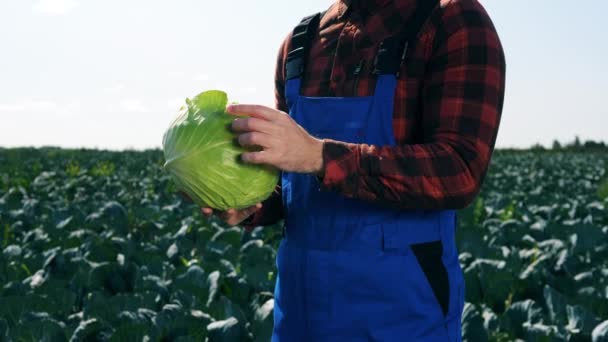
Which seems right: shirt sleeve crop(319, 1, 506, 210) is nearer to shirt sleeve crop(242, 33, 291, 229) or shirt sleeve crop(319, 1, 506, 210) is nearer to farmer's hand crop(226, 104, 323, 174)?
farmer's hand crop(226, 104, 323, 174)

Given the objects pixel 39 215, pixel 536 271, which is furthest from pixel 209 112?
pixel 39 215

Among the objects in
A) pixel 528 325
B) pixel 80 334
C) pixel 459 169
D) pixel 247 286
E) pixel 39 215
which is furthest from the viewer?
pixel 39 215

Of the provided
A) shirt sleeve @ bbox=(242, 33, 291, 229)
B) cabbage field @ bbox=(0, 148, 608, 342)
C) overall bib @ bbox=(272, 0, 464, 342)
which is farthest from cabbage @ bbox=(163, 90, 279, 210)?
cabbage field @ bbox=(0, 148, 608, 342)

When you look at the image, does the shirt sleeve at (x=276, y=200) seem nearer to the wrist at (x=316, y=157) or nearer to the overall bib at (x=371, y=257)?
the overall bib at (x=371, y=257)

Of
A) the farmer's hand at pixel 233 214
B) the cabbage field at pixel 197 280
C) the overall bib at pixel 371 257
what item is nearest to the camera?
the overall bib at pixel 371 257

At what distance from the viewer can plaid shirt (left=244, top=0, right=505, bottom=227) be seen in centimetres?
187

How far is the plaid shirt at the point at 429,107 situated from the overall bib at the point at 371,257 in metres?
0.06

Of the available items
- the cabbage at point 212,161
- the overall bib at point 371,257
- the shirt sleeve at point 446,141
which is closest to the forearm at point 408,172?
the shirt sleeve at point 446,141

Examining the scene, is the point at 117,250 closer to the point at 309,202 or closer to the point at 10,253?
the point at 10,253

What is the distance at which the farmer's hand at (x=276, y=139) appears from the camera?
66.5 inches

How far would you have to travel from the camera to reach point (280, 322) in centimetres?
235

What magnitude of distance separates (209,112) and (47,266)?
3696 mm

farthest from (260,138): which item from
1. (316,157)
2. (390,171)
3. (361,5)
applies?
(361,5)

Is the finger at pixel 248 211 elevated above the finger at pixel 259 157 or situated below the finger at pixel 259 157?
below
